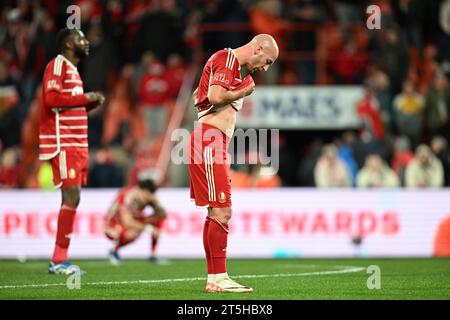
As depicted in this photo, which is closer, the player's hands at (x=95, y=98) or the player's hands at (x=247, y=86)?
the player's hands at (x=247, y=86)

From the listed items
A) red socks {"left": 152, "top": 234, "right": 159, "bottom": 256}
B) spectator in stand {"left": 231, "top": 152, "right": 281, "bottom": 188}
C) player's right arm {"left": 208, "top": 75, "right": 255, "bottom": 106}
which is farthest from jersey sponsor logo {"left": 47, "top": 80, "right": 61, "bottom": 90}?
spectator in stand {"left": 231, "top": 152, "right": 281, "bottom": 188}

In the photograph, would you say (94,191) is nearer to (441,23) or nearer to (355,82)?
(355,82)

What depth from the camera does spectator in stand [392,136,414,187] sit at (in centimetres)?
2073

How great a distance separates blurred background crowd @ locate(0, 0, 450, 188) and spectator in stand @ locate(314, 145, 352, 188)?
2 centimetres

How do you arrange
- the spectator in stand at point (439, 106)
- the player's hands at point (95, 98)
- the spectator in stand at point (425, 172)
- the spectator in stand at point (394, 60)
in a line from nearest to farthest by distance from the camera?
the player's hands at point (95, 98) → the spectator in stand at point (425, 172) → the spectator in stand at point (439, 106) → the spectator in stand at point (394, 60)

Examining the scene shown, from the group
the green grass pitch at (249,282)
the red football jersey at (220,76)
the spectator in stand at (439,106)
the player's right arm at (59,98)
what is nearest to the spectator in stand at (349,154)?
the spectator in stand at (439,106)

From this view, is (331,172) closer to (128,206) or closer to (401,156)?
(401,156)

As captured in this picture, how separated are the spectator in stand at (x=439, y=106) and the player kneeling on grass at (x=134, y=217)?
20.8ft

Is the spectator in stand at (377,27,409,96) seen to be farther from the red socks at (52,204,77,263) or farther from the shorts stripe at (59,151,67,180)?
the red socks at (52,204,77,263)

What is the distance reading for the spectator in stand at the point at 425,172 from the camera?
2031 centimetres

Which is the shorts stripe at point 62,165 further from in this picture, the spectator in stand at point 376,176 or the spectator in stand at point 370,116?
the spectator in stand at point 370,116

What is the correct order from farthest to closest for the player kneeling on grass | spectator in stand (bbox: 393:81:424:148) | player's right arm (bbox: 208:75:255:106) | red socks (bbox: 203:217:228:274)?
1. spectator in stand (bbox: 393:81:424:148)
2. the player kneeling on grass
3. red socks (bbox: 203:217:228:274)
4. player's right arm (bbox: 208:75:255:106)

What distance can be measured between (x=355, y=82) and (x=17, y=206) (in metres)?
7.43

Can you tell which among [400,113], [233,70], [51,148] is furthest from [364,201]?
[233,70]
